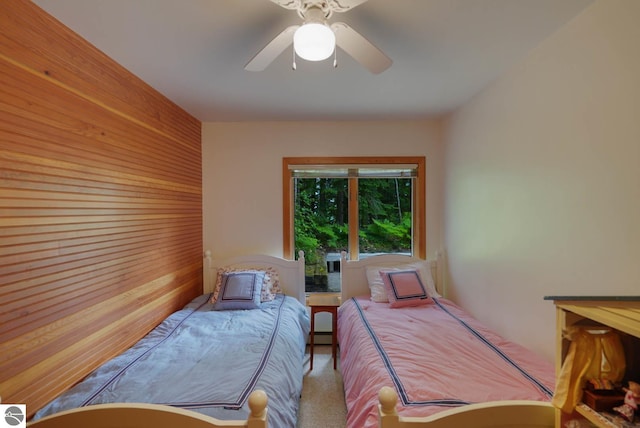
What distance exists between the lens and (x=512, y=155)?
6.25 feet

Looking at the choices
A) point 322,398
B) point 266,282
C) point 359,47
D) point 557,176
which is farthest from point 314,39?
point 322,398

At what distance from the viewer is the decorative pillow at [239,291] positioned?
8.34 ft

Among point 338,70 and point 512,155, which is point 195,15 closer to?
point 338,70

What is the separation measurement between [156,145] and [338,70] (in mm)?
1484

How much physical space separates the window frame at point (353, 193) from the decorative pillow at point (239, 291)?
537 millimetres

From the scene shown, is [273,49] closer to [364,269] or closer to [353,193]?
[353,193]

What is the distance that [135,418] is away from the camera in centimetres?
96

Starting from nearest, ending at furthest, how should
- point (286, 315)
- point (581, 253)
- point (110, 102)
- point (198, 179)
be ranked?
1. point (581, 253)
2. point (110, 102)
3. point (286, 315)
4. point (198, 179)

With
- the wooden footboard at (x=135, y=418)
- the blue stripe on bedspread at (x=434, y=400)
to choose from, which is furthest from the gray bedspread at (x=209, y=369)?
the blue stripe on bedspread at (x=434, y=400)

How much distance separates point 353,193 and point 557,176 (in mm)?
1880

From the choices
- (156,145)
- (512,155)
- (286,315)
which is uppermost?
(156,145)

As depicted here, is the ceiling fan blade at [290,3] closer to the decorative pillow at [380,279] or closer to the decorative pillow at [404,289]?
the decorative pillow at [404,289]

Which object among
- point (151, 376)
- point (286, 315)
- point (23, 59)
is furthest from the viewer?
point (286, 315)

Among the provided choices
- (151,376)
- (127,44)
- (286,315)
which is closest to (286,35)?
(127,44)
